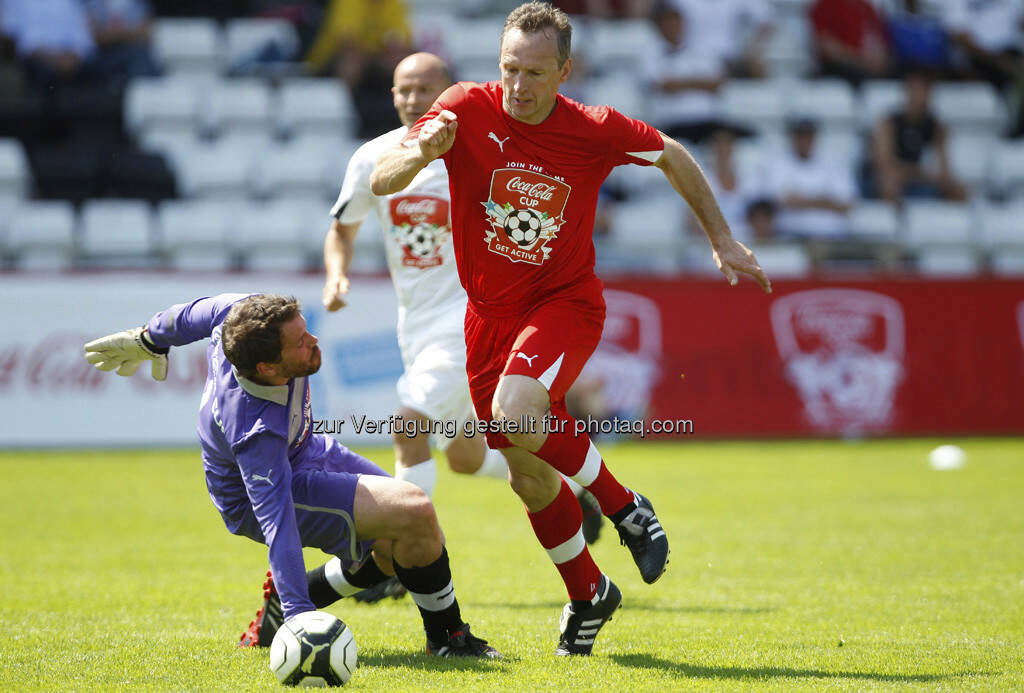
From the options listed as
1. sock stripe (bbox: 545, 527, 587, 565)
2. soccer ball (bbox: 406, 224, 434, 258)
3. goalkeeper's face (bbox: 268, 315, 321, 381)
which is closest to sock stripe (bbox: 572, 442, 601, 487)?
sock stripe (bbox: 545, 527, 587, 565)

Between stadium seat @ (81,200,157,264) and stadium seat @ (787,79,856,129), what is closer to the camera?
stadium seat @ (81,200,157,264)

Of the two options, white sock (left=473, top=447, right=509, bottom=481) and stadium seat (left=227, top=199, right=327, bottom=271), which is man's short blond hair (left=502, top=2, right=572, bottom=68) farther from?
stadium seat (left=227, top=199, right=327, bottom=271)

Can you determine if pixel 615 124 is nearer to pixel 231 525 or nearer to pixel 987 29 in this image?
pixel 231 525

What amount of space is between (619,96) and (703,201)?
11.1m

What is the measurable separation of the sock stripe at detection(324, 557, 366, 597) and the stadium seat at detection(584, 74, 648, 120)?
1130cm

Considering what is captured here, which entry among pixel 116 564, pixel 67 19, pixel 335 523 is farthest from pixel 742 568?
pixel 67 19

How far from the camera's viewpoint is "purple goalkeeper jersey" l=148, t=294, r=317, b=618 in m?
4.16

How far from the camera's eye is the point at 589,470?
4.81 metres

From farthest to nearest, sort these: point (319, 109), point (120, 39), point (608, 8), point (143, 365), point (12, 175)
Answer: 1. point (608, 8)
2. point (120, 39)
3. point (319, 109)
4. point (12, 175)
5. point (143, 365)

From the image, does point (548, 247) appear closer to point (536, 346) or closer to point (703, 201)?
point (536, 346)

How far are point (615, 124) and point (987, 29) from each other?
14837 mm

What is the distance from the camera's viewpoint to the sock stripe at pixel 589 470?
480 cm

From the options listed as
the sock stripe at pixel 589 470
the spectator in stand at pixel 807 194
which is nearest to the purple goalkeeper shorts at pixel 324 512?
the sock stripe at pixel 589 470

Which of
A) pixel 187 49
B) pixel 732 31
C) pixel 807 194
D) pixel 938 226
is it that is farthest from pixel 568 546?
pixel 732 31
